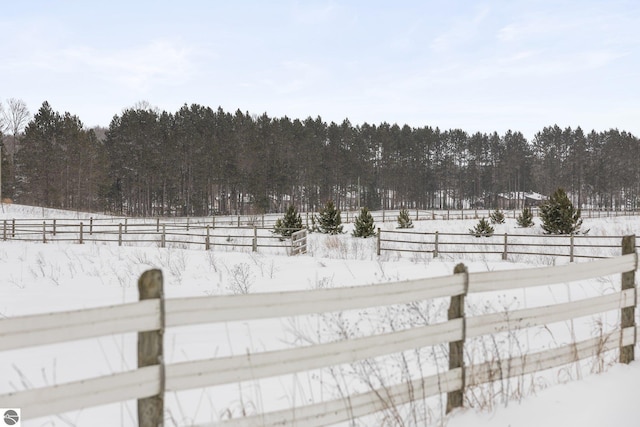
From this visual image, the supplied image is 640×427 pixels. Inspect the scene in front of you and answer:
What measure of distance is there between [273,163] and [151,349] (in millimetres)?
73802

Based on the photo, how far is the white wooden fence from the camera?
7.91 ft

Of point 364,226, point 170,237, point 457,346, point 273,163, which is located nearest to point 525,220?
point 364,226

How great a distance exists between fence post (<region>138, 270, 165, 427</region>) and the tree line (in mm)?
65591

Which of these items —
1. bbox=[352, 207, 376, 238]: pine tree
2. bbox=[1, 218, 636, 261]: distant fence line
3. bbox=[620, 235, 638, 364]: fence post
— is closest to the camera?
bbox=[620, 235, 638, 364]: fence post

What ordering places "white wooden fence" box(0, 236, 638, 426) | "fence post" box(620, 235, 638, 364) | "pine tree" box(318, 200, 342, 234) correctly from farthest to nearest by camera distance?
"pine tree" box(318, 200, 342, 234) → "fence post" box(620, 235, 638, 364) → "white wooden fence" box(0, 236, 638, 426)

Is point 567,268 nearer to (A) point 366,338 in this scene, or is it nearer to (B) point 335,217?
(A) point 366,338

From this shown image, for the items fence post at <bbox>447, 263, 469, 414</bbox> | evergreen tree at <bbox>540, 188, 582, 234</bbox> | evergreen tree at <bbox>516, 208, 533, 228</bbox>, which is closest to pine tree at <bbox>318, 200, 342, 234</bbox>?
evergreen tree at <bbox>540, 188, 582, 234</bbox>

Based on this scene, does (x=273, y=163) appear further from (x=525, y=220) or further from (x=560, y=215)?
(x=560, y=215)

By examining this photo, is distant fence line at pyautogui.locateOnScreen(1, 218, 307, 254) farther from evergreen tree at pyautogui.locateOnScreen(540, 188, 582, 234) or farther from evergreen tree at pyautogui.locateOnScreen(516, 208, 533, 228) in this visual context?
evergreen tree at pyautogui.locateOnScreen(516, 208, 533, 228)

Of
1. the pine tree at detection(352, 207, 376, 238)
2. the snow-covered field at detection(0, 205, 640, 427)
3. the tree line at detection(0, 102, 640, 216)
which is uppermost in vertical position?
the tree line at detection(0, 102, 640, 216)

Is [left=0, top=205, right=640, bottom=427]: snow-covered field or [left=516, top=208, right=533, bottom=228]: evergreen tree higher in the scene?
[left=516, top=208, right=533, bottom=228]: evergreen tree

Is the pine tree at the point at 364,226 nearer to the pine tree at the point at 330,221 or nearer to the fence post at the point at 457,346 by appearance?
the pine tree at the point at 330,221

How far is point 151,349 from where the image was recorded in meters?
2.67

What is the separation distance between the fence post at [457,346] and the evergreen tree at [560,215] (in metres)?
28.4
